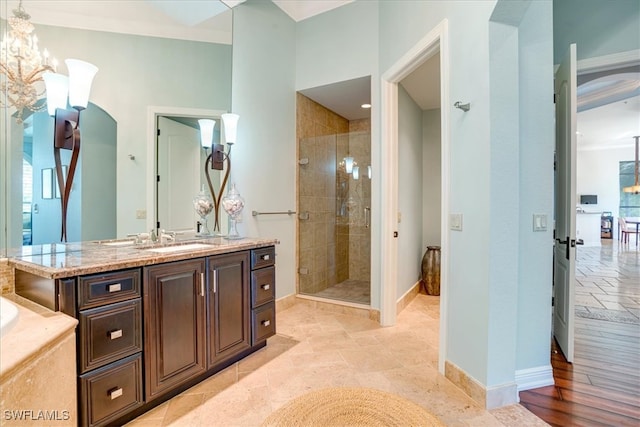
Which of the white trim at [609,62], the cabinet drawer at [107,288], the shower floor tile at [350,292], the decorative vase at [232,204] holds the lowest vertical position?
the shower floor tile at [350,292]

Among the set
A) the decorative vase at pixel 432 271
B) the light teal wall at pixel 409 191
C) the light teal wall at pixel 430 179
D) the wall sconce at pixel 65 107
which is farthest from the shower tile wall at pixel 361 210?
the wall sconce at pixel 65 107

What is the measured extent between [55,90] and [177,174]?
92cm

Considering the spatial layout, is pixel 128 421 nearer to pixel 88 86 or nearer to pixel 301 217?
pixel 88 86

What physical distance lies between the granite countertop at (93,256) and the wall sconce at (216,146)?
0.65 m

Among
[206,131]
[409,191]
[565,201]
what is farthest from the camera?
[409,191]

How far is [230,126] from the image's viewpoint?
8.90 feet

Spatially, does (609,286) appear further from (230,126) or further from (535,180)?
(230,126)

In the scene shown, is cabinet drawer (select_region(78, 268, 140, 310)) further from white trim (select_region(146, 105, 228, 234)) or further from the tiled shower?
the tiled shower

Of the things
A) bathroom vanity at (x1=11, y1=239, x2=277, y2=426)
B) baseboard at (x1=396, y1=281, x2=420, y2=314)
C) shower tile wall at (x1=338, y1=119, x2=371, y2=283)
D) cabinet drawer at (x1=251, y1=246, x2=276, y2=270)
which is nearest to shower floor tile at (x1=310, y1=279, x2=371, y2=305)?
shower tile wall at (x1=338, y1=119, x2=371, y2=283)

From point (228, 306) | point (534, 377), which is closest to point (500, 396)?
point (534, 377)

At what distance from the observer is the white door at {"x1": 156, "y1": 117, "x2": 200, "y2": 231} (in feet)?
7.94

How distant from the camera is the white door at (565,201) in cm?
217

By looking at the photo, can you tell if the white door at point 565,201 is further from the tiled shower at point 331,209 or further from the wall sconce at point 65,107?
the wall sconce at point 65,107

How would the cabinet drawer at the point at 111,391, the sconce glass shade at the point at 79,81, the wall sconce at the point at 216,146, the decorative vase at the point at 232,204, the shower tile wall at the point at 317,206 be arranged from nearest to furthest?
the cabinet drawer at the point at 111,391 → the sconce glass shade at the point at 79,81 → the decorative vase at the point at 232,204 → the wall sconce at the point at 216,146 → the shower tile wall at the point at 317,206
